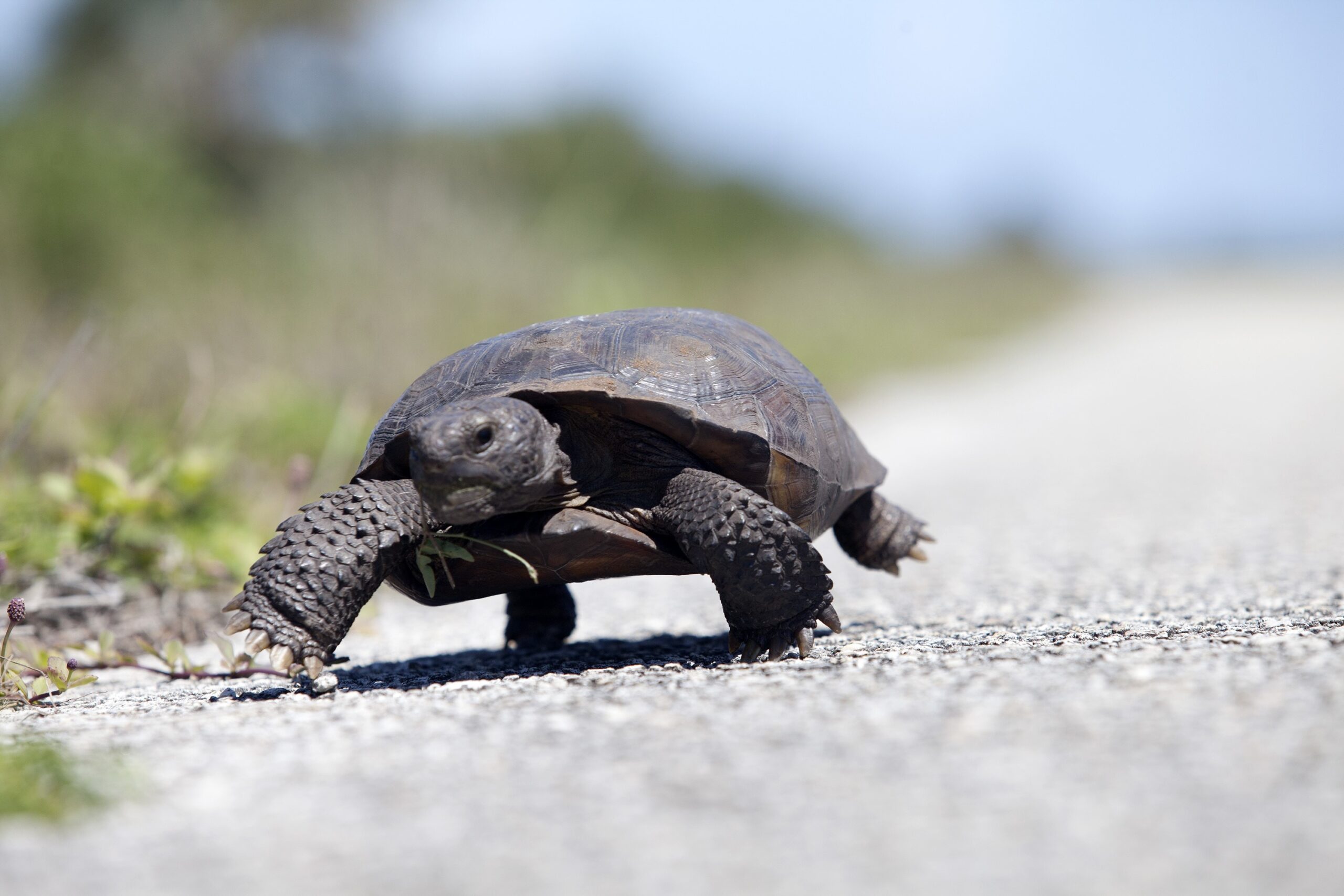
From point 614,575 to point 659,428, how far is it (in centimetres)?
44

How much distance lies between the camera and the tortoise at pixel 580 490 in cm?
314

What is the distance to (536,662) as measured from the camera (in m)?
3.69

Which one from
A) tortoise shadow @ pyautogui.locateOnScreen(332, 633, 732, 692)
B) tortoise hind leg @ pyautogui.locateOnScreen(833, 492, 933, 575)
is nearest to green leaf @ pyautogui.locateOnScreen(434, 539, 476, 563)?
tortoise shadow @ pyautogui.locateOnScreen(332, 633, 732, 692)

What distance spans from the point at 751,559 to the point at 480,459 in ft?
2.53

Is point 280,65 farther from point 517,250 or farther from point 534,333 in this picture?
point 534,333

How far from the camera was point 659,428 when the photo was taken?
11.0 feet

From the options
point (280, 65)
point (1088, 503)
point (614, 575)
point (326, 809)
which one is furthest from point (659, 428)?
point (280, 65)

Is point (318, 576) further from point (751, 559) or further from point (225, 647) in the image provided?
point (751, 559)

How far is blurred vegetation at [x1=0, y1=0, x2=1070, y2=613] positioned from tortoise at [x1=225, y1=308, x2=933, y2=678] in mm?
Result: 1255

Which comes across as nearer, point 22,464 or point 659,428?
point 659,428

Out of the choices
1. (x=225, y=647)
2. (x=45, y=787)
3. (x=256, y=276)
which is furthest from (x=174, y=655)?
(x=256, y=276)

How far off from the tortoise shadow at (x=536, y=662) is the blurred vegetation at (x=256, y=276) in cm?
102

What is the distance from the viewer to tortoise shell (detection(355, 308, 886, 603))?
3291 mm

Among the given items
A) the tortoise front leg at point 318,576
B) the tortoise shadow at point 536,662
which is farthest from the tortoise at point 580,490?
the tortoise shadow at point 536,662
